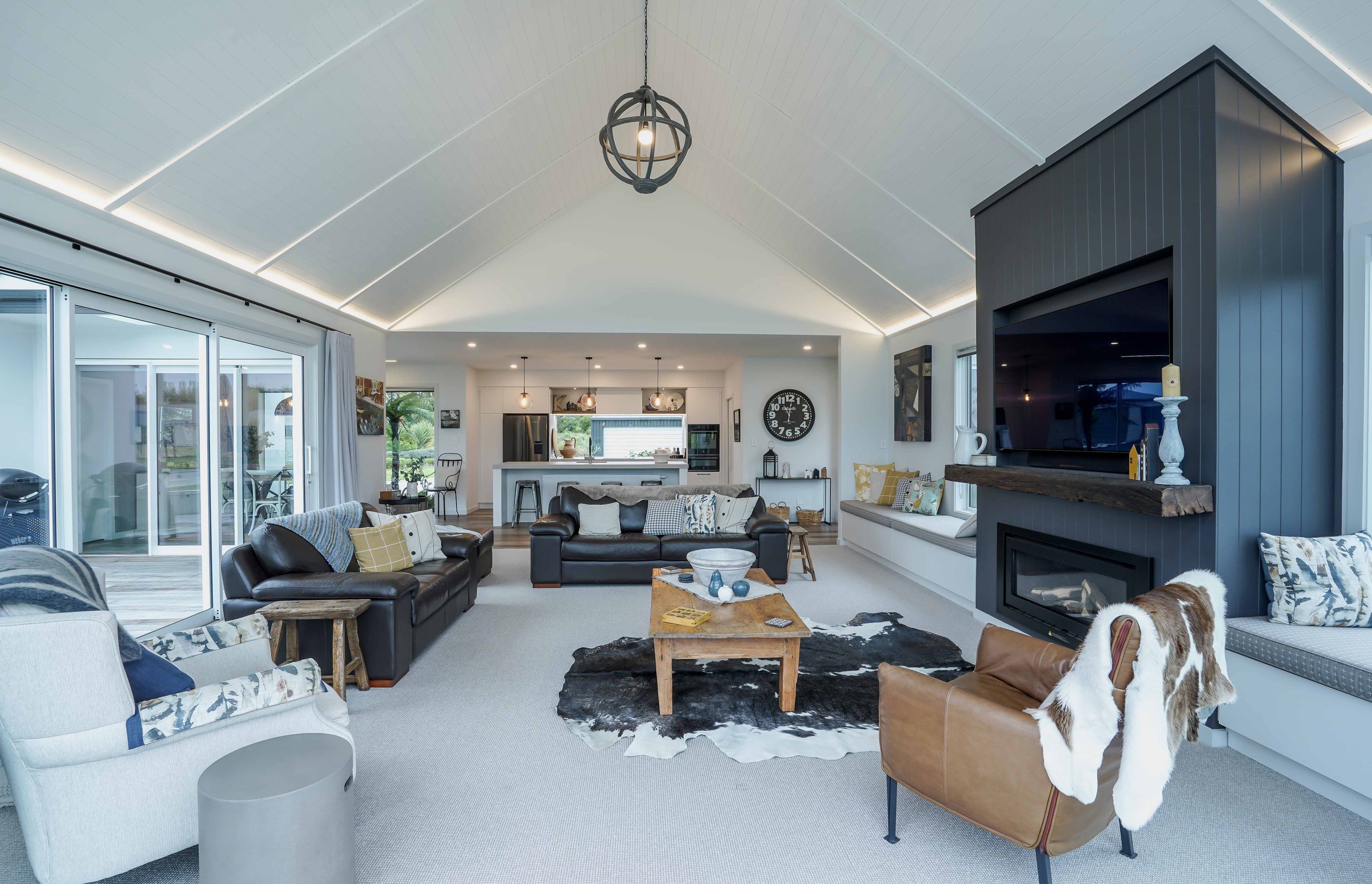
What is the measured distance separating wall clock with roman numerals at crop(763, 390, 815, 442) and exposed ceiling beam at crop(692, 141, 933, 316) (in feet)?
10.2

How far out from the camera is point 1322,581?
252 cm

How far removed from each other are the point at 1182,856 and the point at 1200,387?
5.90 feet

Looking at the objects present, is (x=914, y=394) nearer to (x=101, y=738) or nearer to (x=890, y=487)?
(x=890, y=487)

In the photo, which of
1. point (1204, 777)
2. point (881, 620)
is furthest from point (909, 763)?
point (881, 620)

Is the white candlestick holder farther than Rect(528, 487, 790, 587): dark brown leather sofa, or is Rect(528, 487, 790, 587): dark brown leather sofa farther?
Rect(528, 487, 790, 587): dark brown leather sofa

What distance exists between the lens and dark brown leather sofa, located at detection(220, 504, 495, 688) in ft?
11.0

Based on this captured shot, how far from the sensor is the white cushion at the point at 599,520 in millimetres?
5801

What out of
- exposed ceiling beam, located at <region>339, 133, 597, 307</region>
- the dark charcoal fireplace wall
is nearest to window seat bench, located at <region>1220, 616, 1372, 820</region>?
the dark charcoal fireplace wall

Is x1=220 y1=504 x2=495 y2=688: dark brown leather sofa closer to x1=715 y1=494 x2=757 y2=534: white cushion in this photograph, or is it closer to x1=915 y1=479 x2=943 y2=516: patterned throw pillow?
x1=715 y1=494 x2=757 y2=534: white cushion

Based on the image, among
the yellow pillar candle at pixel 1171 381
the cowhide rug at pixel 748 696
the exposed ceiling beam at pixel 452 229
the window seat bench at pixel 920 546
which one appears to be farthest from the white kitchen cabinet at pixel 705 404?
the yellow pillar candle at pixel 1171 381

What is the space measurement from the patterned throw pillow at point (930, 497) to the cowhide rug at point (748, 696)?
2315 mm

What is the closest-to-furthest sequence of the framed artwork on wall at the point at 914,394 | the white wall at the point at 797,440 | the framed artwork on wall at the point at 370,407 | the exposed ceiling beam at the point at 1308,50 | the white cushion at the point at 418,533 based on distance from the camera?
the exposed ceiling beam at the point at 1308,50
the white cushion at the point at 418,533
the framed artwork on wall at the point at 914,394
the framed artwork on wall at the point at 370,407
the white wall at the point at 797,440

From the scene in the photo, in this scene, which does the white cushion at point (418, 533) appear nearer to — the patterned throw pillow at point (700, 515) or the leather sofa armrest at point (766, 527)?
the patterned throw pillow at point (700, 515)

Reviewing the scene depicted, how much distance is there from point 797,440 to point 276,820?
844 cm
